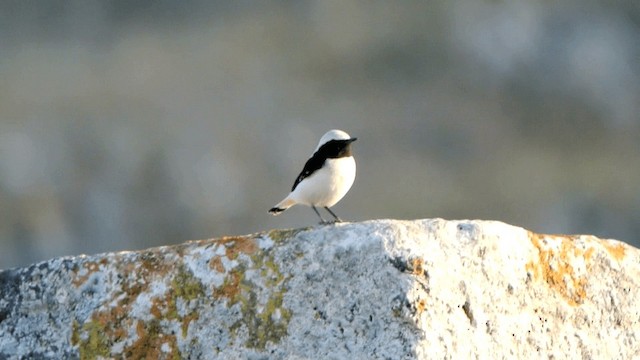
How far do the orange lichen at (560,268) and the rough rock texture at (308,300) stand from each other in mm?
37

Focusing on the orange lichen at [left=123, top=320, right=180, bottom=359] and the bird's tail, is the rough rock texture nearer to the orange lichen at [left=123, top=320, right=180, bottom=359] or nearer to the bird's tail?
the orange lichen at [left=123, top=320, right=180, bottom=359]

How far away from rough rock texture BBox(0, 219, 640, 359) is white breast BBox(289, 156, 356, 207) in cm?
324

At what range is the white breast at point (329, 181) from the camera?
1001 cm

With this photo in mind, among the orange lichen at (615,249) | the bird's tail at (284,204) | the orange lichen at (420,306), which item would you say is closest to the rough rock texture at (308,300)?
the orange lichen at (420,306)

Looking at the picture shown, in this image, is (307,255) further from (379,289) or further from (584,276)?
(584,276)

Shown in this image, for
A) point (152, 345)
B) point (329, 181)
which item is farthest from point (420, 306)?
point (329, 181)

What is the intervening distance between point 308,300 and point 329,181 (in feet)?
11.8

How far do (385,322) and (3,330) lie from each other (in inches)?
72.3

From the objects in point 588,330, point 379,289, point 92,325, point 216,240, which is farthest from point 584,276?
point 92,325

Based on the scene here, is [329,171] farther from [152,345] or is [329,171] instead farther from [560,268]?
[152,345]

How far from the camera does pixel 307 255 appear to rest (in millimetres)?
6547

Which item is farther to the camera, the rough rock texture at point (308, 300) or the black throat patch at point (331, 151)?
the black throat patch at point (331, 151)

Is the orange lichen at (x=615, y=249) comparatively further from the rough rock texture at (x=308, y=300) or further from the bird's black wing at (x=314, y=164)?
the bird's black wing at (x=314, y=164)

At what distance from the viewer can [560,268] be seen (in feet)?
23.0
